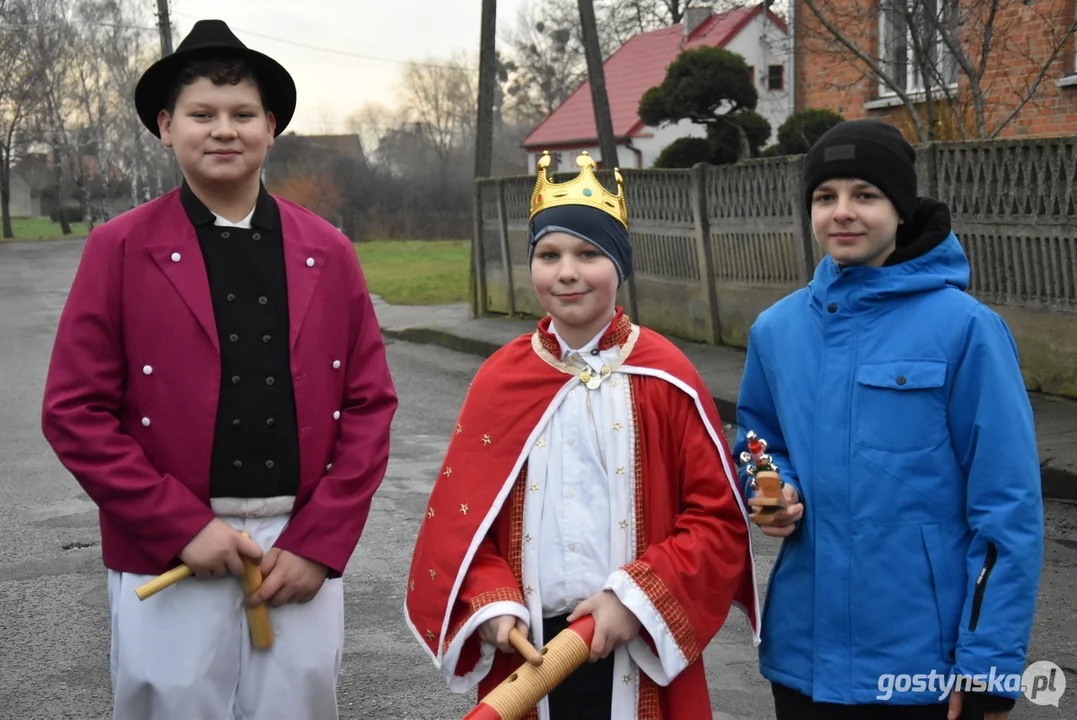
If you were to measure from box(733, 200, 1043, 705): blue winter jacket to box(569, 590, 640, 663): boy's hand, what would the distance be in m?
0.36

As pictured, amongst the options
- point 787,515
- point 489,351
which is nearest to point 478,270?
point 489,351

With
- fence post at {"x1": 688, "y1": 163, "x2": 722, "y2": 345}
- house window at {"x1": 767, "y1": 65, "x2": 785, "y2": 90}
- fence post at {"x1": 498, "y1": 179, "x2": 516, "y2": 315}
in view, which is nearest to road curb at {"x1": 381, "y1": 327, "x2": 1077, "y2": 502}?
fence post at {"x1": 498, "y1": 179, "x2": 516, "y2": 315}

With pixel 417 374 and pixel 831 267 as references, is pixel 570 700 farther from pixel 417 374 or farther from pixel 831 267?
pixel 417 374

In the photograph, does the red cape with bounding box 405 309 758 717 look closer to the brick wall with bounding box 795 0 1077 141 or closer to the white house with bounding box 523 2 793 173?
the brick wall with bounding box 795 0 1077 141

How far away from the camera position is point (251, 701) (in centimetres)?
290

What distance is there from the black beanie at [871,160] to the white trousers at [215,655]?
54.7 inches

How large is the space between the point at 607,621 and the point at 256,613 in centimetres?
77

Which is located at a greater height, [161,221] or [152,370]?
[161,221]

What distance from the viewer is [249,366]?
113 inches

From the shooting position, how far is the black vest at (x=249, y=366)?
284cm

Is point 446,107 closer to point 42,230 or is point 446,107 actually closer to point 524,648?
point 42,230

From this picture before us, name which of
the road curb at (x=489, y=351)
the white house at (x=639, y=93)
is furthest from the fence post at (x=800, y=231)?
the white house at (x=639, y=93)

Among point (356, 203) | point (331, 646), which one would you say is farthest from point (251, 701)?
point (356, 203)

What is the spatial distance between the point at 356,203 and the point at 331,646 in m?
48.0
